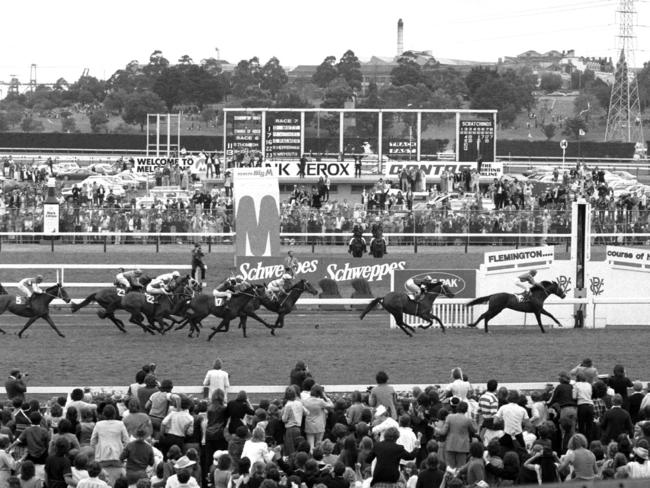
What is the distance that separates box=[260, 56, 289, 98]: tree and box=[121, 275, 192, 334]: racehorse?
116 metres

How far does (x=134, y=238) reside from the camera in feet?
103

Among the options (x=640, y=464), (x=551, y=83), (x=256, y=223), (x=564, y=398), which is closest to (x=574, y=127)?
(x=551, y=83)

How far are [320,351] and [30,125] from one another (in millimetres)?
101090

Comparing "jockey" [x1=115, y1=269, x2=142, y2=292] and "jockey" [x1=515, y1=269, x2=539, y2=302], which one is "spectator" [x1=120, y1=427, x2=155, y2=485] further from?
"jockey" [x1=515, y1=269, x2=539, y2=302]

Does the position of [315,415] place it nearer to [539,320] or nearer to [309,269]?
[539,320]

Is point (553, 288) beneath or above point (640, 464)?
above


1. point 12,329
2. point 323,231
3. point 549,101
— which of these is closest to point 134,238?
point 323,231

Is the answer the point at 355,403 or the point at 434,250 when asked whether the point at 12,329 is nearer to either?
the point at 355,403

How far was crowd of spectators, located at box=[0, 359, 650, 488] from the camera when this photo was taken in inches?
372

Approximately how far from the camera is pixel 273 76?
5615 inches

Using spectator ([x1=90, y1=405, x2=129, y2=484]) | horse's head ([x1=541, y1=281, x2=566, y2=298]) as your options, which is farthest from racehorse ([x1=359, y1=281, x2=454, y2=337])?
spectator ([x1=90, y1=405, x2=129, y2=484])

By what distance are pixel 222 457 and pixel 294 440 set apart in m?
1.67

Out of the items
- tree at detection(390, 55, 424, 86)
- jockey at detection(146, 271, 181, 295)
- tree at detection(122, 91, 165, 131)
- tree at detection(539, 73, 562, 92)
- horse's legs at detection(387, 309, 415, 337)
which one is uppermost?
tree at detection(539, 73, 562, 92)

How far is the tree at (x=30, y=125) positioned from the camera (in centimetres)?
11419
